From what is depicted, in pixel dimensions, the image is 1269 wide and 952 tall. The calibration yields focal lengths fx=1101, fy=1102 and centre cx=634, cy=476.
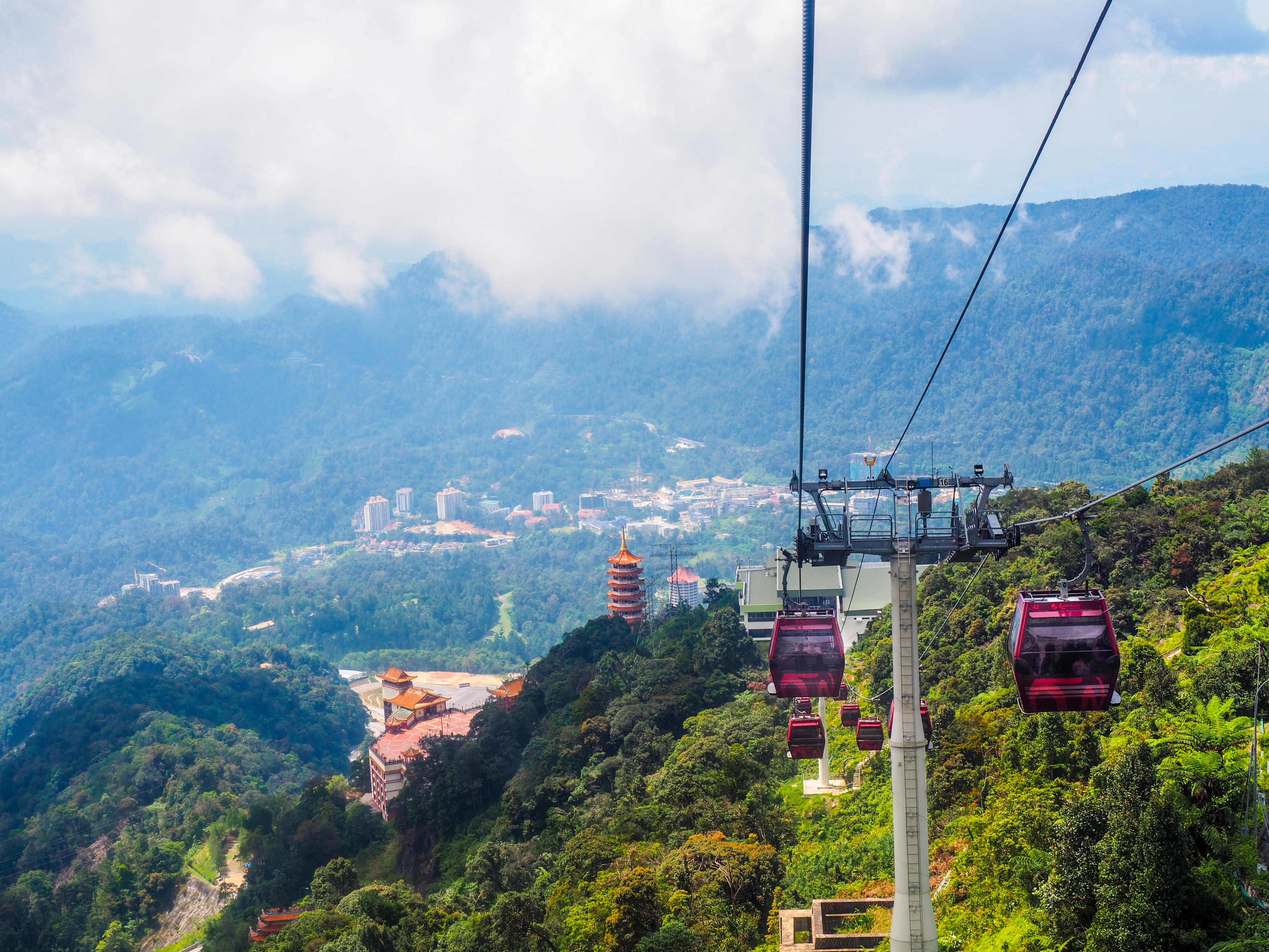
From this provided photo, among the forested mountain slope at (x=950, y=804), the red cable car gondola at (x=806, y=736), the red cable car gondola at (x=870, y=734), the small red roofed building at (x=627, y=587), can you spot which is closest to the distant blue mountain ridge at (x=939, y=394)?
the small red roofed building at (x=627, y=587)

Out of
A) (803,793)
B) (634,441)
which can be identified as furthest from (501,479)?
(803,793)

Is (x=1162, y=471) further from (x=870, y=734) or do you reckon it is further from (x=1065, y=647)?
(x=870, y=734)

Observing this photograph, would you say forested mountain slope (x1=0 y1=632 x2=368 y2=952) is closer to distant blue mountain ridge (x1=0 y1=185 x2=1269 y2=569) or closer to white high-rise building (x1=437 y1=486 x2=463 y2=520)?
distant blue mountain ridge (x1=0 y1=185 x2=1269 y2=569)

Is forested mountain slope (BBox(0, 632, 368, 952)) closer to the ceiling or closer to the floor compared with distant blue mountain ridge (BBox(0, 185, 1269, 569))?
closer to the floor

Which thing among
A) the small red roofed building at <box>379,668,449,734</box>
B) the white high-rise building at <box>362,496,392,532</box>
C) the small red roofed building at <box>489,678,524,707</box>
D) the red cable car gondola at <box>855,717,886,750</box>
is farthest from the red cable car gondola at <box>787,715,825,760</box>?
the white high-rise building at <box>362,496,392,532</box>

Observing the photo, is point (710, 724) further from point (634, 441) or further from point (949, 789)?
point (634, 441)

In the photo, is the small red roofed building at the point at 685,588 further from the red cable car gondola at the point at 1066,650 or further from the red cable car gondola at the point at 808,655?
the red cable car gondola at the point at 1066,650

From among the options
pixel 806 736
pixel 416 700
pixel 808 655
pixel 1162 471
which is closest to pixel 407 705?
pixel 416 700
